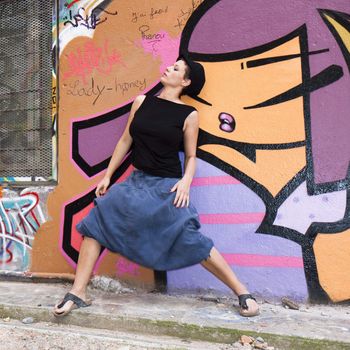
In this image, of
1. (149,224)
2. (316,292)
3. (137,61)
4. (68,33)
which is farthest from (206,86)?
(316,292)

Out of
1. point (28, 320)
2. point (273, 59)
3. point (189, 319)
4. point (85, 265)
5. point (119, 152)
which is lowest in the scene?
point (28, 320)

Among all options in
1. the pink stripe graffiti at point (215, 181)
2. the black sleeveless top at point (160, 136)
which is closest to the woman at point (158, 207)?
the black sleeveless top at point (160, 136)

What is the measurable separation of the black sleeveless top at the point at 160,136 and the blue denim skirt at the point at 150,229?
171 millimetres

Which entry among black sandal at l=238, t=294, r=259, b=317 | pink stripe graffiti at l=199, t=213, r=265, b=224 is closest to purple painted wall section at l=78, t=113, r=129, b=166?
pink stripe graffiti at l=199, t=213, r=265, b=224

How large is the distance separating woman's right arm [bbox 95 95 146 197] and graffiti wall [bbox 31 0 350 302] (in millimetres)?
209

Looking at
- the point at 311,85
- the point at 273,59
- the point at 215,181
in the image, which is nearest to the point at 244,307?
the point at 215,181

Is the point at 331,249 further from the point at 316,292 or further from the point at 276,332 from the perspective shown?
the point at 276,332

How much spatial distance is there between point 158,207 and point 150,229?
0.48ft

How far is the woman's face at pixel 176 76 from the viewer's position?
2.85 metres

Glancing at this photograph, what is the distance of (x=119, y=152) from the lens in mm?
2945

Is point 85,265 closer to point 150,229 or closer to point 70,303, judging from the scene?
point 70,303

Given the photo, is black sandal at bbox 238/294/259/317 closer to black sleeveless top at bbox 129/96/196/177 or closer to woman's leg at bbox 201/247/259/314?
woman's leg at bbox 201/247/259/314

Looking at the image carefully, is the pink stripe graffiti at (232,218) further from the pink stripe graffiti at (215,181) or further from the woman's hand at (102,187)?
the woman's hand at (102,187)

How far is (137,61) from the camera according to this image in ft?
10.5
